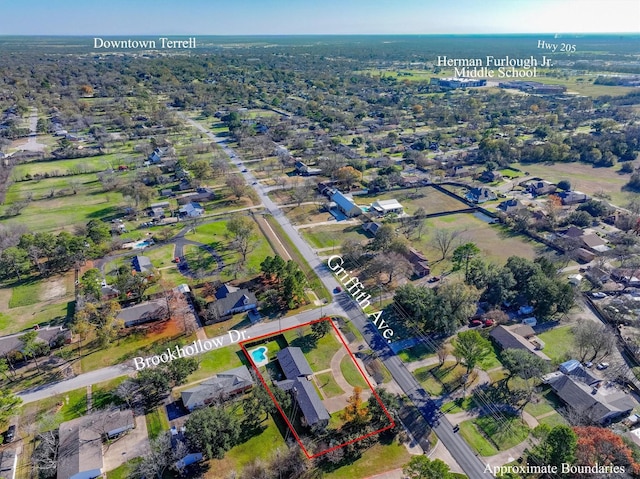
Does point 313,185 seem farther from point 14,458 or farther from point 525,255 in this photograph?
point 14,458

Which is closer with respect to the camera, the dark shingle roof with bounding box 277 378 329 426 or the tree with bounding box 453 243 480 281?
the dark shingle roof with bounding box 277 378 329 426

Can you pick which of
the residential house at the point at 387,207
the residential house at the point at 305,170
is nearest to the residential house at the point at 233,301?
the residential house at the point at 387,207

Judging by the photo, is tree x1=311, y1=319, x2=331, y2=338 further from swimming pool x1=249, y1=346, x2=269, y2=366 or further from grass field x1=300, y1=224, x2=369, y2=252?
grass field x1=300, y1=224, x2=369, y2=252

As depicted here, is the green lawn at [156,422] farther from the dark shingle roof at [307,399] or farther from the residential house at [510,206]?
the residential house at [510,206]

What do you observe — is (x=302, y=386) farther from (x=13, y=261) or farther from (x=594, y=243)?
(x=594, y=243)

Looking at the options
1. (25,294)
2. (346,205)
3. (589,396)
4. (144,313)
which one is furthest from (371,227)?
(25,294)

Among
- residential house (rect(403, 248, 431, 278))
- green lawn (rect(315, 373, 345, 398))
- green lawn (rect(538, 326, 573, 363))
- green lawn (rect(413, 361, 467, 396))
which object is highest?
residential house (rect(403, 248, 431, 278))

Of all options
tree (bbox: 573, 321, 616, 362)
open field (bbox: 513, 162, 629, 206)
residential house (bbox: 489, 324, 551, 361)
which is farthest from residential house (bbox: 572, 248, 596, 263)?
open field (bbox: 513, 162, 629, 206)
